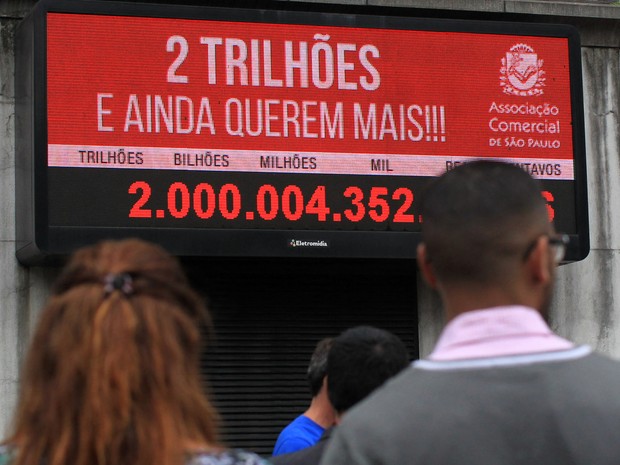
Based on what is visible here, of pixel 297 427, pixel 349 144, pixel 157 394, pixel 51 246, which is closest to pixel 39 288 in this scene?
pixel 51 246

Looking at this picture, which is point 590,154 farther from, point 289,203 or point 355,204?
point 289,203

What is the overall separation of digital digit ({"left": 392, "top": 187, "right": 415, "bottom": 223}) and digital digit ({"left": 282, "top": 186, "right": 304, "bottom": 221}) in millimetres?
657

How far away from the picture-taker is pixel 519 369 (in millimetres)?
2031

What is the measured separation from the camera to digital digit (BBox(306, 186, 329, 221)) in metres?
8.29

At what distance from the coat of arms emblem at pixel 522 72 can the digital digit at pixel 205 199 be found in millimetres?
2302

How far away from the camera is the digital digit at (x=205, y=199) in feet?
26.6

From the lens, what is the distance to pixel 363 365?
12.3 feet

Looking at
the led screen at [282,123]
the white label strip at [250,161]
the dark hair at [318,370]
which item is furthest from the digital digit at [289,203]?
the dark hair at [318,370]

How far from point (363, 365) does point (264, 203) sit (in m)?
4.52

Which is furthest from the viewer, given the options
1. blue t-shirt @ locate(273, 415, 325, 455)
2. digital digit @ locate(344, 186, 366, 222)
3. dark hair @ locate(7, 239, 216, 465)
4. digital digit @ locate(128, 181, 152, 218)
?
digital digit @ locate(344, 186, 366, 222)

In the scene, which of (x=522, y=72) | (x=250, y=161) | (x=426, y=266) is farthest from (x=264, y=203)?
(x=426, y=266)

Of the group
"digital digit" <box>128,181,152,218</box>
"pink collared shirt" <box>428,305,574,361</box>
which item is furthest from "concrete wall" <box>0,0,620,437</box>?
"pink collared shirt" <box>428,305,574,361</box>

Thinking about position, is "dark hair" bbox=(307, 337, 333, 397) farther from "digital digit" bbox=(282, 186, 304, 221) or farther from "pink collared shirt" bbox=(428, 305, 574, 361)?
"digital digit" bbox=(282, 186, 304, 221)

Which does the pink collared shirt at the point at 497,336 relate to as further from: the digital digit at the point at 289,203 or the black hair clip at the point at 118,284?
the digital digit at the point at 289,203
